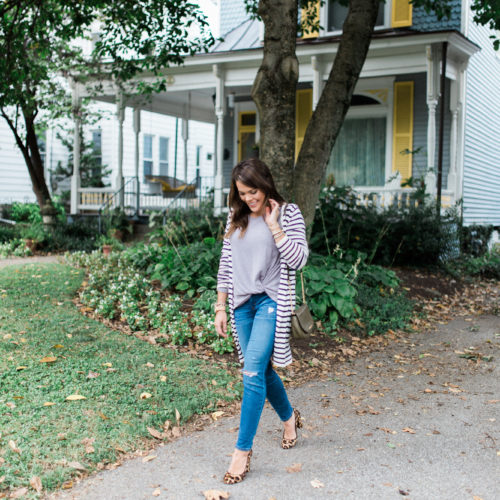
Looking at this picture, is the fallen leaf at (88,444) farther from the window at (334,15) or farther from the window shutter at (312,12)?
the window at (334,15)

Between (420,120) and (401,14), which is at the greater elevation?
(401,14)

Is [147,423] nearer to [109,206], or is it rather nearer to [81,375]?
[81,375]

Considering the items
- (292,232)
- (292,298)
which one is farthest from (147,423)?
(292,232)

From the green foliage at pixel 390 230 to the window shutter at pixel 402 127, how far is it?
11.0ft

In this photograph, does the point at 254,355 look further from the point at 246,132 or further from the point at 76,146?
the point at 246,132

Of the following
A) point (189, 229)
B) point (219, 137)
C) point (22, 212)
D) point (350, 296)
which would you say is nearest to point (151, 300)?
point (350, 296)

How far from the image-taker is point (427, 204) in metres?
12.1

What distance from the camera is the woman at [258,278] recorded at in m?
3.57

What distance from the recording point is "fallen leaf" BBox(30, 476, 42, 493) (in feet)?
11.1

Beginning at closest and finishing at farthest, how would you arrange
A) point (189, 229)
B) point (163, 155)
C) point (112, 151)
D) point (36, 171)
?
point (189, 229) → point (36, 171) → point (112, 151) → point (163, 155)

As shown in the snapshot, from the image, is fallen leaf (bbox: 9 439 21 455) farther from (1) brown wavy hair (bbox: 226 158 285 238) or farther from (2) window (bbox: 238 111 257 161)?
(2) window (bbox: 238 111 257 161)

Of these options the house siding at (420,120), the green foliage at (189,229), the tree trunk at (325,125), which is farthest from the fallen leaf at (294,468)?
the house siding at (420,120)

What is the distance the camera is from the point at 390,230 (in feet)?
37.2

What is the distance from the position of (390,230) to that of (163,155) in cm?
1570
